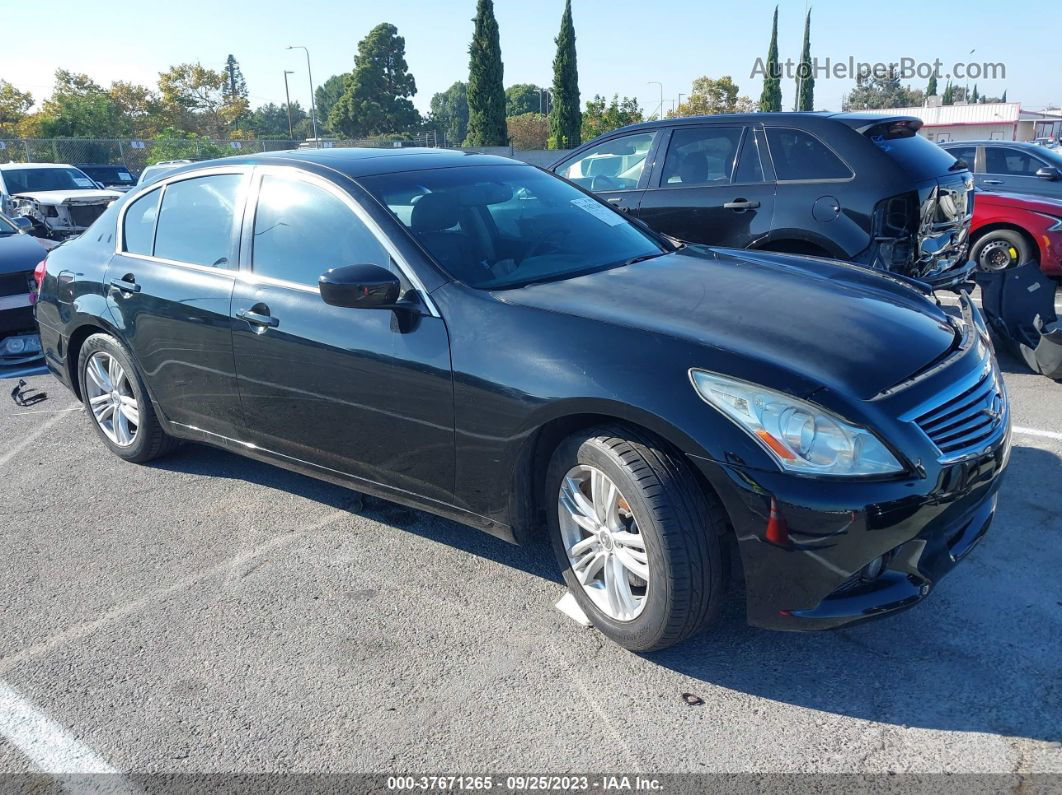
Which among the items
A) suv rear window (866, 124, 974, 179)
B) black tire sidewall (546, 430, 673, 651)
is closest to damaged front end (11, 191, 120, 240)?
suv rear window (866, 124, 974, 179)

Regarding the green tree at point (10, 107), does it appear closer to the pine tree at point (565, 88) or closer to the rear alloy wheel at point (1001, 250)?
the pine tree at point (565, 88)

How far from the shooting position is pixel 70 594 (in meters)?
3.54

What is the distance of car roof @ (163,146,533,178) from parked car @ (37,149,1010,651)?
2 centimetres

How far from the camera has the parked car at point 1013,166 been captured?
983 cm

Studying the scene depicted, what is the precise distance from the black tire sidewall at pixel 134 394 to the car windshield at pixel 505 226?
1874 mm

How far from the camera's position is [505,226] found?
378 centimetres

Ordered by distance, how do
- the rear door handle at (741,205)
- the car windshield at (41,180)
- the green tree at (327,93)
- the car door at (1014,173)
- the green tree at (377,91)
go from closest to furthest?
the rear door handle at (741,205)
the car door at (1014,173)
the car windshield at (41,180)
the green tree at (377,91)
the green tree at (327,93)

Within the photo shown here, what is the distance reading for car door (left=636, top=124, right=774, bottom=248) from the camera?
6102 millimetres

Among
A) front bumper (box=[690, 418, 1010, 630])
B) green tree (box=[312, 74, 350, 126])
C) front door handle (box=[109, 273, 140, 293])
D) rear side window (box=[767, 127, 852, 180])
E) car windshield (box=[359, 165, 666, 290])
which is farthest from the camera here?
green tree (box=[312, 74, 350, 126])

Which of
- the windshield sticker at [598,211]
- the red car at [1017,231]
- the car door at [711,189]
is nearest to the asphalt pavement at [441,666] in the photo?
the windshield sticker at [598,211]

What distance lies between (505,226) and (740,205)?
2.92 meters

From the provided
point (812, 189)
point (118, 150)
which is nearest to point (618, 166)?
point (812, 189)

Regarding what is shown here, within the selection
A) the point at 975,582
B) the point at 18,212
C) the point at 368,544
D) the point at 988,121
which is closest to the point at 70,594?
the point at 368,544

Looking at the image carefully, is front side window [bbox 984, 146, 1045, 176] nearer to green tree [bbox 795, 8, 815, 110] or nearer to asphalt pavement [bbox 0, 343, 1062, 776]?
asphalt pavement [bbox 0, 343, 1062, 776]
